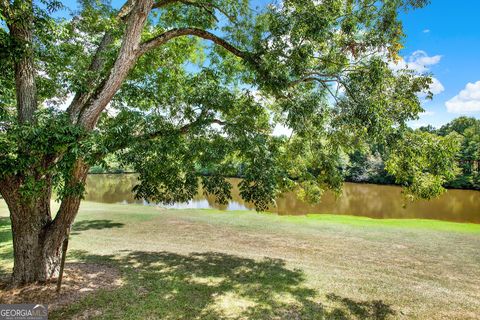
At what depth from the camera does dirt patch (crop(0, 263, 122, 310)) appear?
21.5 ft

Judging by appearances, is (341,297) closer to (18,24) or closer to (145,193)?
(145,193)

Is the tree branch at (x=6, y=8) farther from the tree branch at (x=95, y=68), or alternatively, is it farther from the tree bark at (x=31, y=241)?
the tree bark at (x=31, y=241)

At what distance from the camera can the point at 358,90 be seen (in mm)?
7230

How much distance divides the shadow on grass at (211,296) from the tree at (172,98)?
208 centimetres

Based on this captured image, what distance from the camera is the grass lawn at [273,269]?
22.7 feet

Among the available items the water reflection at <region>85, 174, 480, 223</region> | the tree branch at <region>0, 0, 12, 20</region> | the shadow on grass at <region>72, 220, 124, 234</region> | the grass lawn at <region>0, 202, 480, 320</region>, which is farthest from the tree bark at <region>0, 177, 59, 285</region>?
the water reflection at <region>85, 174, 480, 223</region>

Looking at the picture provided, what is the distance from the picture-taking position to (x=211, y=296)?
7.48 metres

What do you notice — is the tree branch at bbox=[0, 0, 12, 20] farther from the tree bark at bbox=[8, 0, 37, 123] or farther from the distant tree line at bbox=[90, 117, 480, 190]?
the distant tree line at bbox=[90, 117, 480, 190]

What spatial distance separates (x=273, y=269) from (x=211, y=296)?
3.02m

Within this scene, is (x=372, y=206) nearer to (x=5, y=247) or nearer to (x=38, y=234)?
(x=5, y=247)

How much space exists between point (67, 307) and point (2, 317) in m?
1.11

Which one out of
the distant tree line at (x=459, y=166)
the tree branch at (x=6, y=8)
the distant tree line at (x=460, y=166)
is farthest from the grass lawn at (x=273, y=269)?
the distant tree line at (x=460, y=166)

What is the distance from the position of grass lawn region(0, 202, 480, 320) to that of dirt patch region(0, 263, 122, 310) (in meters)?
0.30

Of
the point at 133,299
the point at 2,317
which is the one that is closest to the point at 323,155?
the point at 133,299
